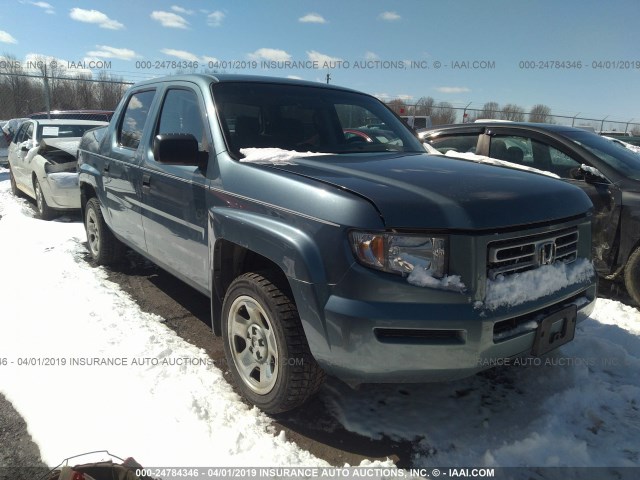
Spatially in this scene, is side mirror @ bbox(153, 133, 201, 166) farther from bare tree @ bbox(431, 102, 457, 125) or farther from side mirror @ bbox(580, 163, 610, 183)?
bare tree @ bbox(431, 102, 457, 125)

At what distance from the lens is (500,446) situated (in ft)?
8.08

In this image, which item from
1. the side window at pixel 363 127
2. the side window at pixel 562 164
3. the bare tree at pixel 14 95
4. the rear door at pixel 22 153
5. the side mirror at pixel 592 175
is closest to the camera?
the side window at pixel 363 127

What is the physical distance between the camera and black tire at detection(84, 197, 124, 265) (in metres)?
5.16

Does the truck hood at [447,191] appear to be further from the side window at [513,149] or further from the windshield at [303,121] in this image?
the side window at [513,149]

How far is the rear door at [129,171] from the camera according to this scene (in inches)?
158

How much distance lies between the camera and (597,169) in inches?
181

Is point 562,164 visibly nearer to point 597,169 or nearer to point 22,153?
point 597,169

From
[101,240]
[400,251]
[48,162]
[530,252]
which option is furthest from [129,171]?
[48,162]

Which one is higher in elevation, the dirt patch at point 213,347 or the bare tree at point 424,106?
the bare tree at point 424,106

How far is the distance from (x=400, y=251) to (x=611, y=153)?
3833 millimetres

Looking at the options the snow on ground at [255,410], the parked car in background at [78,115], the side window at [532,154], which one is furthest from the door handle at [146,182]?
the parked car in background at [78,115]

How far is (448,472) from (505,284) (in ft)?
3.13

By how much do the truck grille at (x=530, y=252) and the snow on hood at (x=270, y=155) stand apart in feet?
4.07

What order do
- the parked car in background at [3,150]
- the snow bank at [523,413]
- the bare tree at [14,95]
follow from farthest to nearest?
the bare tree at [14,95], the parked car in background at [3,150], the snow bank at [523,413]
